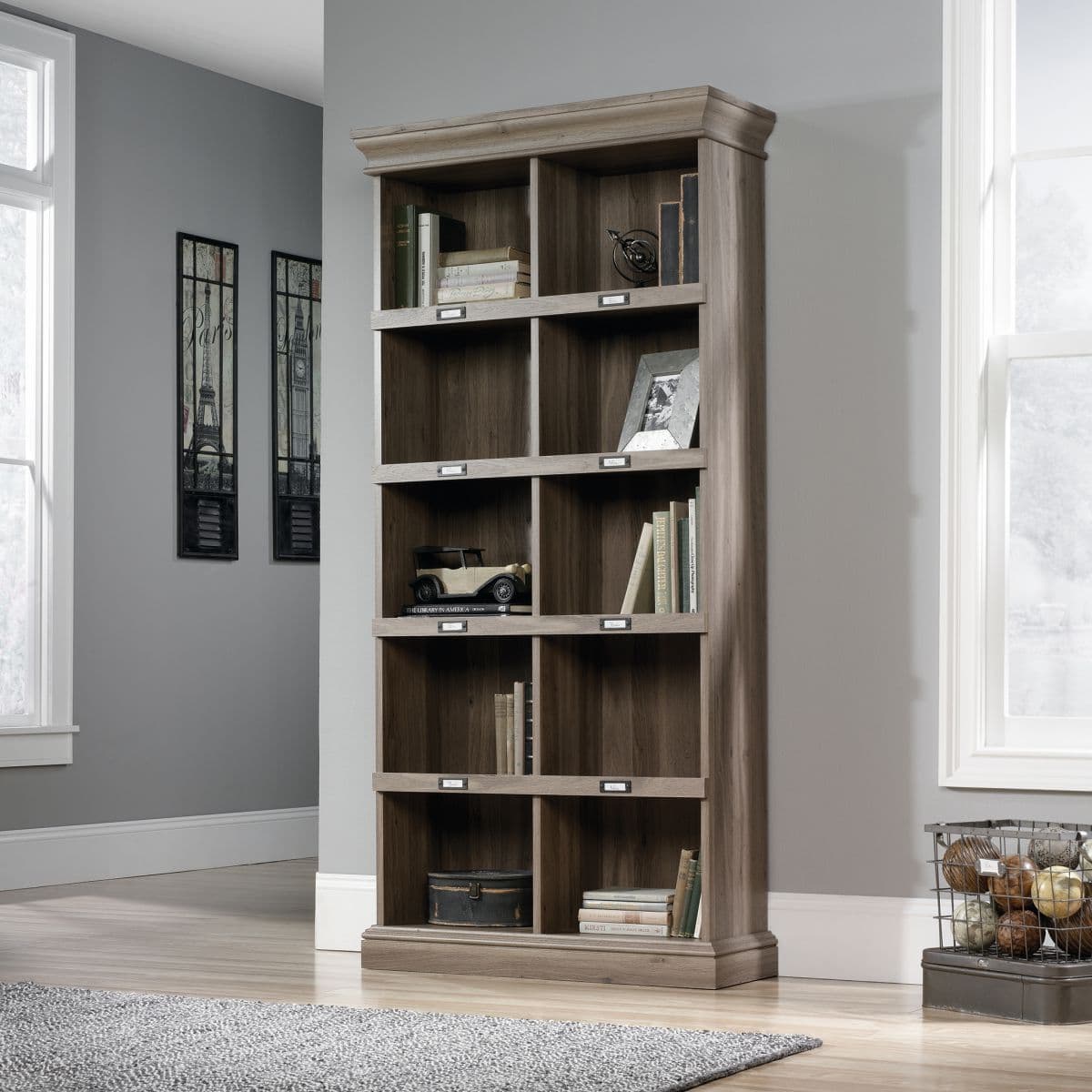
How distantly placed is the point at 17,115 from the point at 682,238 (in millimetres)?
3084

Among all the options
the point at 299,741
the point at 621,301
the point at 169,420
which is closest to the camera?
the point at 621,301

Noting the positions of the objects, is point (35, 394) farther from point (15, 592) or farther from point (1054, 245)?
point (1054, 245)

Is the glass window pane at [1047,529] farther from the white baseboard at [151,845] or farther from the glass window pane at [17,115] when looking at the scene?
the glass window pane at [17,115]

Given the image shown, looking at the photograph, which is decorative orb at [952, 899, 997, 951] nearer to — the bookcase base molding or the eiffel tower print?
the bookcase base molding

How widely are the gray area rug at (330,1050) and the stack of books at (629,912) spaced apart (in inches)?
28.0

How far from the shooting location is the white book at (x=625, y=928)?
13.7 ft

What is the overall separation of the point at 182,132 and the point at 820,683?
3.76m

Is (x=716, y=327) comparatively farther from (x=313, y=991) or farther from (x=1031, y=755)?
(x=313, y=991)

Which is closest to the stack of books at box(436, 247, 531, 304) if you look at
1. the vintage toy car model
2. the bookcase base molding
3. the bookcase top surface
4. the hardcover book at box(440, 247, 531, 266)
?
the hardcover book at box(440, 247, 531, 266)

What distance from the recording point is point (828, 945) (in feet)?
13.8

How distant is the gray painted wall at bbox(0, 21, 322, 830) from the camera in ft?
21.2

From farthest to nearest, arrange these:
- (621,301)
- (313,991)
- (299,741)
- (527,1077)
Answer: (299,741)
(621,301)
(313,991)
(527,1077)

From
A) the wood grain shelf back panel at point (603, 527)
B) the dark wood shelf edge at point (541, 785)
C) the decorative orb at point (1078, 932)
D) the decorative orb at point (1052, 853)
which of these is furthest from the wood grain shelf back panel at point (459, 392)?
the decorative orb at point (1078, 932)

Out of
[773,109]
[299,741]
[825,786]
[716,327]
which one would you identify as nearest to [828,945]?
[825,786]
